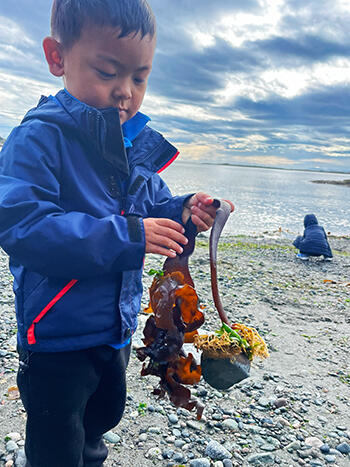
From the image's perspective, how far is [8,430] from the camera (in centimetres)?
330

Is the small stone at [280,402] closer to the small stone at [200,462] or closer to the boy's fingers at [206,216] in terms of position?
the small stone at [200,462]

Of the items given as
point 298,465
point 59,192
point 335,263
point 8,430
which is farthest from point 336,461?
point 335,263

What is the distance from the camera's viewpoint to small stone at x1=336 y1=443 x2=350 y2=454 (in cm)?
346

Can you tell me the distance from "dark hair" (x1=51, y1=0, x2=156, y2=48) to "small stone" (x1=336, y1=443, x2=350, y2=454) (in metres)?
3.74

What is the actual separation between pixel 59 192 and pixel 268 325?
5457 millimetres

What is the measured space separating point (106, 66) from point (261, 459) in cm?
325

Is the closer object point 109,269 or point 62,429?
point 109,269

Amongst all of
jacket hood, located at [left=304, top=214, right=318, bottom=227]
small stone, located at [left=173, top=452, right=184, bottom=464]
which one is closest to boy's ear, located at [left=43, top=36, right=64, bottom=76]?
small stone, located at [left=173, top=452, right=184, bottom=464]

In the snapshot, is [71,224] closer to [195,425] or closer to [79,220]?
[79,220]

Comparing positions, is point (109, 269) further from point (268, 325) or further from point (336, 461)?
point (268, 325)

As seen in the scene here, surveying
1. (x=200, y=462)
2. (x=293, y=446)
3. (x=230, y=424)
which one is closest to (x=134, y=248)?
(x=200, y=462)

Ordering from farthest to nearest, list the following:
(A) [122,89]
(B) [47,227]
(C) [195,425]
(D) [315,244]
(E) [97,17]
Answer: (D) [315,244]
(C) [195,425]
(A) [122,89]
(E) [97,17]
(B) [47,227]

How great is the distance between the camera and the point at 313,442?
11.6 ft

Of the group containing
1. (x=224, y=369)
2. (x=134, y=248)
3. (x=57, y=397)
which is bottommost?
(x=57, y=397)
